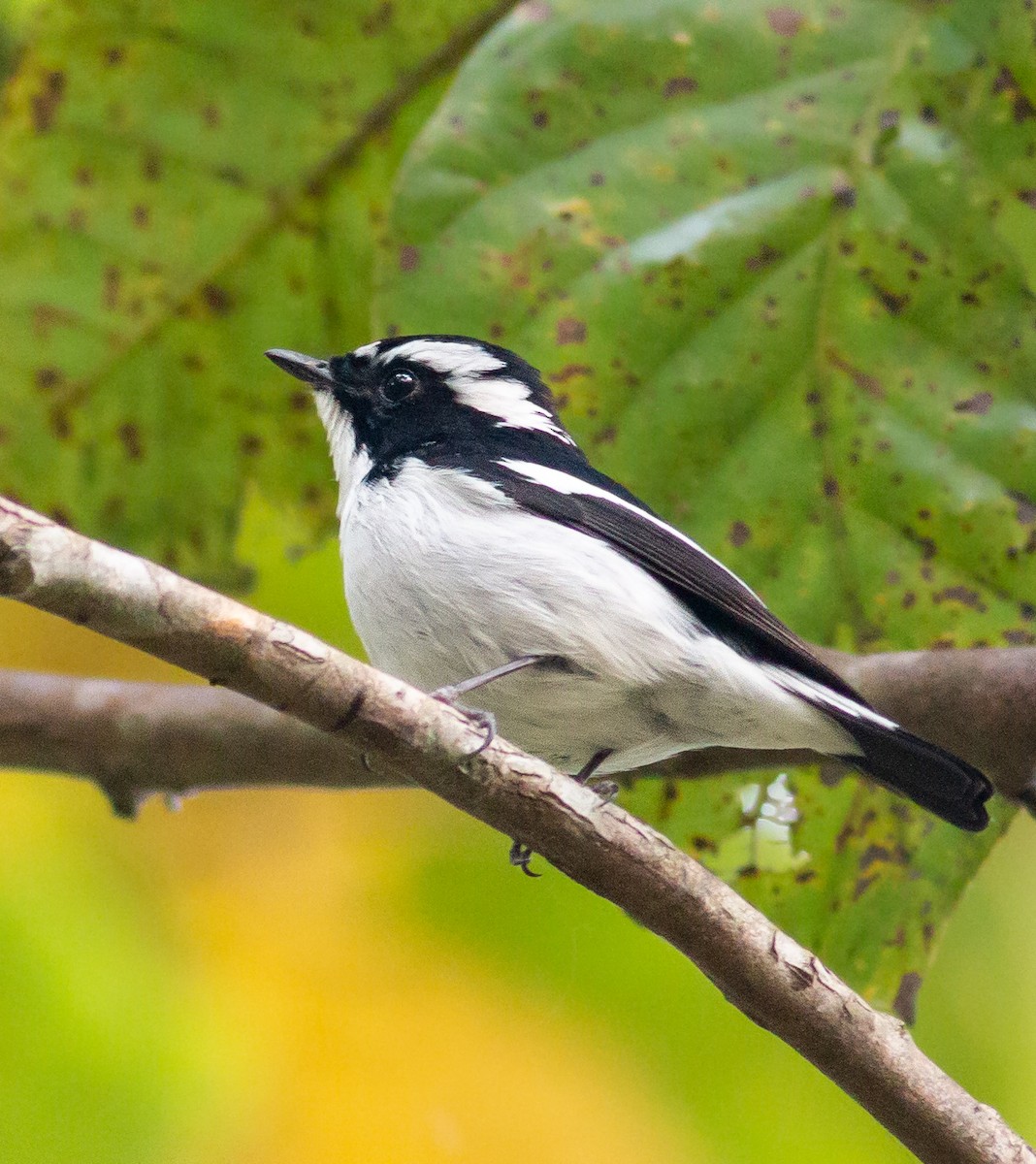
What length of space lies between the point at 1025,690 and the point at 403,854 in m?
1.97

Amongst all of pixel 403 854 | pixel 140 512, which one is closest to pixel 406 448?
pixel 140 512

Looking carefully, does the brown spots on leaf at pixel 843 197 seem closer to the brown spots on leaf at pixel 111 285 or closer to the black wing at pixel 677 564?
the black wing at pixel 677 564

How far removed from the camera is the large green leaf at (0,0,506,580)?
3543 millimetres

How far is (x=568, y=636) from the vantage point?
279cm

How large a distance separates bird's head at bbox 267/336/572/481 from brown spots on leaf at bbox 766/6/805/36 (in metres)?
0.88

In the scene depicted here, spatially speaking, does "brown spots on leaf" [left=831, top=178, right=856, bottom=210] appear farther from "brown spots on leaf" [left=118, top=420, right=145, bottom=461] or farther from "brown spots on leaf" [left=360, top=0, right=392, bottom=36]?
"brown spots on leaf" [left=118, top=420, right=145, bottom=461]

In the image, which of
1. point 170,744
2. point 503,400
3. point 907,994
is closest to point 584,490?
point 503,400

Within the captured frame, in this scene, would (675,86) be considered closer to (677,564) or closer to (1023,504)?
(677,564)

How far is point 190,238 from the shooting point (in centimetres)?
365

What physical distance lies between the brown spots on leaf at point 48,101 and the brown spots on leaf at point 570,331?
4.73 ft

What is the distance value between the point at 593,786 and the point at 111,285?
177 centimetres

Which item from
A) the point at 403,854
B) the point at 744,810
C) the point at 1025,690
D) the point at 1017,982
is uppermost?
the point at 1025,690

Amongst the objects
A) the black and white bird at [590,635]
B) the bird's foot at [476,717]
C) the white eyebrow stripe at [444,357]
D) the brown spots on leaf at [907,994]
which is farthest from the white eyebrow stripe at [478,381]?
the brown spots on leaf at [907,994]

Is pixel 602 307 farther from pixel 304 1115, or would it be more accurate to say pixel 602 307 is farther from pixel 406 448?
pixel 304 1115
